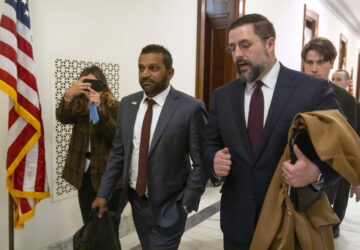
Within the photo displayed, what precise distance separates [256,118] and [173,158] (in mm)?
661

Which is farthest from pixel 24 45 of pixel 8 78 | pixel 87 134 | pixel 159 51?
pixel 159 51

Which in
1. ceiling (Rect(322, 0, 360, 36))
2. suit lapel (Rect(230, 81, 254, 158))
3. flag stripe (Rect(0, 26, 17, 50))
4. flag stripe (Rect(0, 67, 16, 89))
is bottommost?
suit lapel (Rect(230, 81, 254, 158))

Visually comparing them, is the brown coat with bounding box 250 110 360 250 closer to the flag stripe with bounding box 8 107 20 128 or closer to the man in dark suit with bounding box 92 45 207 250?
the man in dark suit with bounding box 92 45 207 250

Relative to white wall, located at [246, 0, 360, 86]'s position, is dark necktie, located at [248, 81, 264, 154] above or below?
below

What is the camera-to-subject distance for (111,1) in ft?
10.1

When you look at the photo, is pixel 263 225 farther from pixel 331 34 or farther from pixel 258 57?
pixel 331 34

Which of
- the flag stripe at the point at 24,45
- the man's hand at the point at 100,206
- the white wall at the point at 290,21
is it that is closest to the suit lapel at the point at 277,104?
the man's hand at the point at 100,206

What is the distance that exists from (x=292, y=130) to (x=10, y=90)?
178 cm

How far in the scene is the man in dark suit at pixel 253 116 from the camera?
4.65ft

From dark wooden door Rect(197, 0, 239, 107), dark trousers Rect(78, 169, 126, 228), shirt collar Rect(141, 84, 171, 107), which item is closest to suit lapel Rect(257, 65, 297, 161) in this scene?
shirt collar Rect(141, 84, 171, 107)

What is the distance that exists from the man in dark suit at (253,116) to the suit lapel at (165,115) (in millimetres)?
416

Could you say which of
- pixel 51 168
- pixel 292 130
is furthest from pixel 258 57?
pixel 51 168

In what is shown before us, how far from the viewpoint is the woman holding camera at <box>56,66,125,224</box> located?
2309 mm

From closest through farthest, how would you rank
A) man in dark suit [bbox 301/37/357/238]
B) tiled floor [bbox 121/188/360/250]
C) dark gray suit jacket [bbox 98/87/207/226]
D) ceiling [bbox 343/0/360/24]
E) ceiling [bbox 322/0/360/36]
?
dark gray suit jacket [bbox 98/87/207/226]
man in dark suit [bbox 301/37/357/238]
tiled floor [bbox 121/188/360/250]
ceiling [bbox 322/0/360/36]
ceiling [bbox 343/0/360/24]
